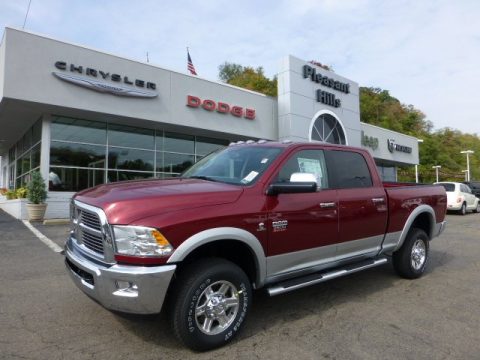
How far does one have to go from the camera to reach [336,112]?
2364 centimetres

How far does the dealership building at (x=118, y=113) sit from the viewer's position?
13.7 meters

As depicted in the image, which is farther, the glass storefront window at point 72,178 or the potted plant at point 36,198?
the glass storefront window at point 72,178

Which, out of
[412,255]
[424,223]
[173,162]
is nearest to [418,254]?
[412,255]

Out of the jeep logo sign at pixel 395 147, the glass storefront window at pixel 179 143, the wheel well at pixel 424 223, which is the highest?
the jeep logo sign at pixel 395 147

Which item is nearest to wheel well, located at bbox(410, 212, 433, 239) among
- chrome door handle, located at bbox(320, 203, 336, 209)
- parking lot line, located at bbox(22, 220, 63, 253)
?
chrome door handle, located at bbox(320, 203, 336, 209)

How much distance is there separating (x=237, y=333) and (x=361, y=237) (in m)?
2.10

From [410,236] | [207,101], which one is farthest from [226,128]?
[410,236]

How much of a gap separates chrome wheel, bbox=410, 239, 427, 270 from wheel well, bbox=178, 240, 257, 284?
3.22 metres

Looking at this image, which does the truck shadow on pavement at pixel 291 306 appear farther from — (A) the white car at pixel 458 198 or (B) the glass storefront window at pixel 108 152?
(A) the white car at pixel 458 198

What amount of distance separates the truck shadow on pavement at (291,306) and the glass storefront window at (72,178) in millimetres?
12582

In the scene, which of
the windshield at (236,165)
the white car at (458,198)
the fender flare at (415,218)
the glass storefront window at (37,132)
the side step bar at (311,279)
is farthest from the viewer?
the white car at (458,198)

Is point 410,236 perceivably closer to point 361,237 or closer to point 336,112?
point 361,237

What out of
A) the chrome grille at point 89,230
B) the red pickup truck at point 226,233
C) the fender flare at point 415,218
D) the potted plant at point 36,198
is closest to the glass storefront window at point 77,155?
the potted plant at point 36,198

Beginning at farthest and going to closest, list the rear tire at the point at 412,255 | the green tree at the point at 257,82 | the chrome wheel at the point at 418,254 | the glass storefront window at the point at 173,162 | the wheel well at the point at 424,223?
1. the green tree at the point at 257,82
2. the glass storefront window at the point at 173,162
3. the wheel well at the point at 424,223
4. the chrome wheel at the point at 418,254
5. the rear tire at the point at 412,255
